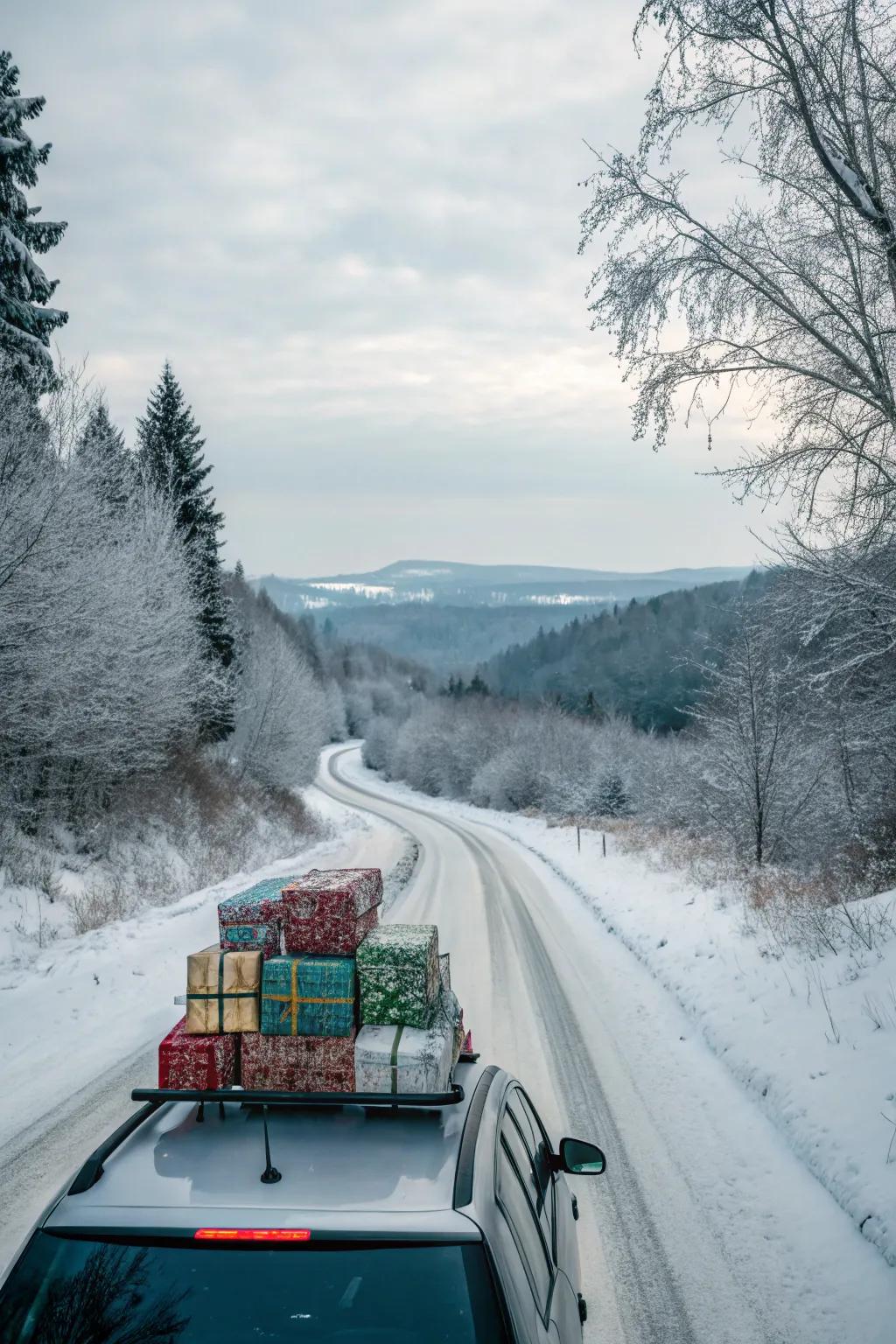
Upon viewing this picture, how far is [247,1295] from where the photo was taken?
6.82 feet

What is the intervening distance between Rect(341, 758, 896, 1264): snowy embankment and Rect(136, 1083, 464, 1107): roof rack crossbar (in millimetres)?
3917

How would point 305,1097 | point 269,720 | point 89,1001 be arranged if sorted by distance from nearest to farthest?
point 305,1097
point 89,1001
point 269,720

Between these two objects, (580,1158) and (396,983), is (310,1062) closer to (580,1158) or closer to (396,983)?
(396,983)

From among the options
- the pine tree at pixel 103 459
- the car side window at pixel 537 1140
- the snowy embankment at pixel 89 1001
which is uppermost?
the pine tree at pixel 103 459

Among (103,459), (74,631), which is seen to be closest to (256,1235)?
(74,631)

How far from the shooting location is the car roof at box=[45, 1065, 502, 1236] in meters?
2.23

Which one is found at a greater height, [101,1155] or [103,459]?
[103,459]

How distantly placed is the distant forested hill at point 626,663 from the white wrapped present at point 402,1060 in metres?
82.3

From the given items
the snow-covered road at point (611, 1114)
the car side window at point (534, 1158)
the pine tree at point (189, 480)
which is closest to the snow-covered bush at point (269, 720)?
the pine tree at point (189, 480)

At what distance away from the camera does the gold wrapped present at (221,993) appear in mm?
3465

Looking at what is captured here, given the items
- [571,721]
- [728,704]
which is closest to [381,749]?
[571,721]

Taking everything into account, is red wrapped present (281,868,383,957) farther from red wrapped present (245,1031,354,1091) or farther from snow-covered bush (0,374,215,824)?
snow-covered bush (0,374,215,824)

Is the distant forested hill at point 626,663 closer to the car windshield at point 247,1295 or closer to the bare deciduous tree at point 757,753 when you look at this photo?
the bare deciduous tree at point 757,753

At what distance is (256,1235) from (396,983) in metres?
1.50
